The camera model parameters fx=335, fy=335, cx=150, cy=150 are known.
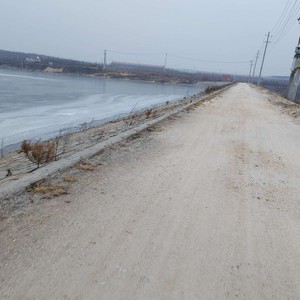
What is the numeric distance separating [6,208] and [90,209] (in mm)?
1003

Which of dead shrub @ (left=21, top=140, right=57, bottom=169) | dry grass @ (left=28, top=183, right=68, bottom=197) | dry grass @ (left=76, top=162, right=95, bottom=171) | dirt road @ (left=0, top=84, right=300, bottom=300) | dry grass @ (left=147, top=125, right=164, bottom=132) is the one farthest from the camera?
dry grass @ (left=147, top=125, right=164, bottom=132)

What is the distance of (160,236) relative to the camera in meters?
3.70

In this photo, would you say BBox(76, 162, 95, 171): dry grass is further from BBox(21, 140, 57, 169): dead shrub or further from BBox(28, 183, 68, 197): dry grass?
BBox(28, 183, 68, 197): dry grass

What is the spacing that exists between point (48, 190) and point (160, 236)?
1837 millimetres

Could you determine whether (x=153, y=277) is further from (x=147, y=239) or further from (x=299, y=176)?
(x=299, y=176)

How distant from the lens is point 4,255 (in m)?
3.15

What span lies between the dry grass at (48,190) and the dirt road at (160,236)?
16 centimetres

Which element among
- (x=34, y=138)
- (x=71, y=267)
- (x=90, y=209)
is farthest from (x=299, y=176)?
(x=34, y=138)

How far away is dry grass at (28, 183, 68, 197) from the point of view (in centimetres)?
456

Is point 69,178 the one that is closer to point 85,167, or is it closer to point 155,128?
point 85,167

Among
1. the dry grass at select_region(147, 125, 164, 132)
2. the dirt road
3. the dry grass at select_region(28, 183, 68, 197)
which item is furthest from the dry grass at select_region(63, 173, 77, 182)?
the dry grass at select_region(147, 125, 164, 132)

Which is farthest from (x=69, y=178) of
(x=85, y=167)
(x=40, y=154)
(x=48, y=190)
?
(x=40, y=154)

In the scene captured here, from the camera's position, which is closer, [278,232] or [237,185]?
[278,232]

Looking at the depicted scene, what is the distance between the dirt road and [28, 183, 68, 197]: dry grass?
161 millimetres
